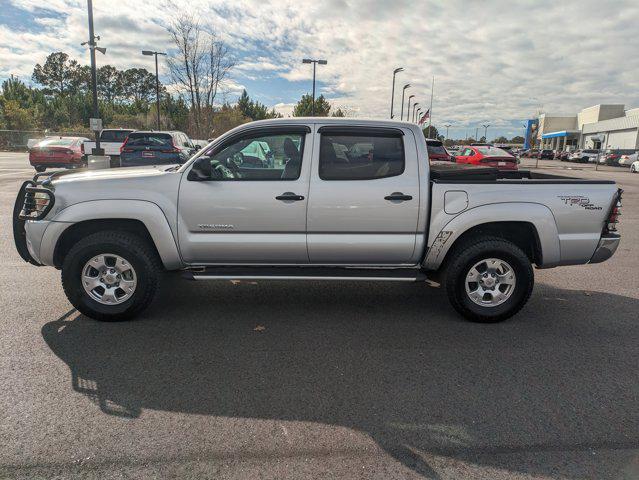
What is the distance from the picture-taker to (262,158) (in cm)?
463

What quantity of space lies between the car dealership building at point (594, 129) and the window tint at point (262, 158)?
7157 centimetres

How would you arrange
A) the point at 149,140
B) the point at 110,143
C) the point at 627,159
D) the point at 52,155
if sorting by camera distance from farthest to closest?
1. the point at 627,159
2. the point at 110,143
3. the point at 52,155
4. the point at 149,140

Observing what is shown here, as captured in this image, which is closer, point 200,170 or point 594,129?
point 200,170

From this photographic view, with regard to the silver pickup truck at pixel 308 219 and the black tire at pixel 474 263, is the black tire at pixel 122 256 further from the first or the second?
the black tire at pixel 474 263

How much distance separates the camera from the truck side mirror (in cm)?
435

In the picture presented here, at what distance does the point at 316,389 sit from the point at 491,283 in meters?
2.26

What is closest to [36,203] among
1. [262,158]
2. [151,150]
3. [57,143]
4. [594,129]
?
[262,158]

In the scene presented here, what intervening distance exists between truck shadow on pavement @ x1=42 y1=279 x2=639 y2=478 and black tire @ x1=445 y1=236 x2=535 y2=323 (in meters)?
0.15

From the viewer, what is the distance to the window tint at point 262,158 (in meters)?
4.55

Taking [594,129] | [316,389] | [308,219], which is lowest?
[316,389]

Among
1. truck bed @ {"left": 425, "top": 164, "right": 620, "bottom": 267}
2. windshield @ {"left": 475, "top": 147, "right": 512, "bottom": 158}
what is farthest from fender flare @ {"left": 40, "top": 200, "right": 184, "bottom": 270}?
windshield @ {"left": 475, "top": 147, "right": 512, "bottom": 158}

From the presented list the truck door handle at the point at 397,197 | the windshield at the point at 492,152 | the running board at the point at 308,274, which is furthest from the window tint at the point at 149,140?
the windshield at the point at 492,152

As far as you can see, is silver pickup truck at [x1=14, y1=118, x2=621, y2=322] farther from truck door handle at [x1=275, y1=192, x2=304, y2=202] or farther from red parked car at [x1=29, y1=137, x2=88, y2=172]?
red parked car at [x1=29, y1=137, x2=88, y2=172]

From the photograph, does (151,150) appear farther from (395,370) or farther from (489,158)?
(489,158)
